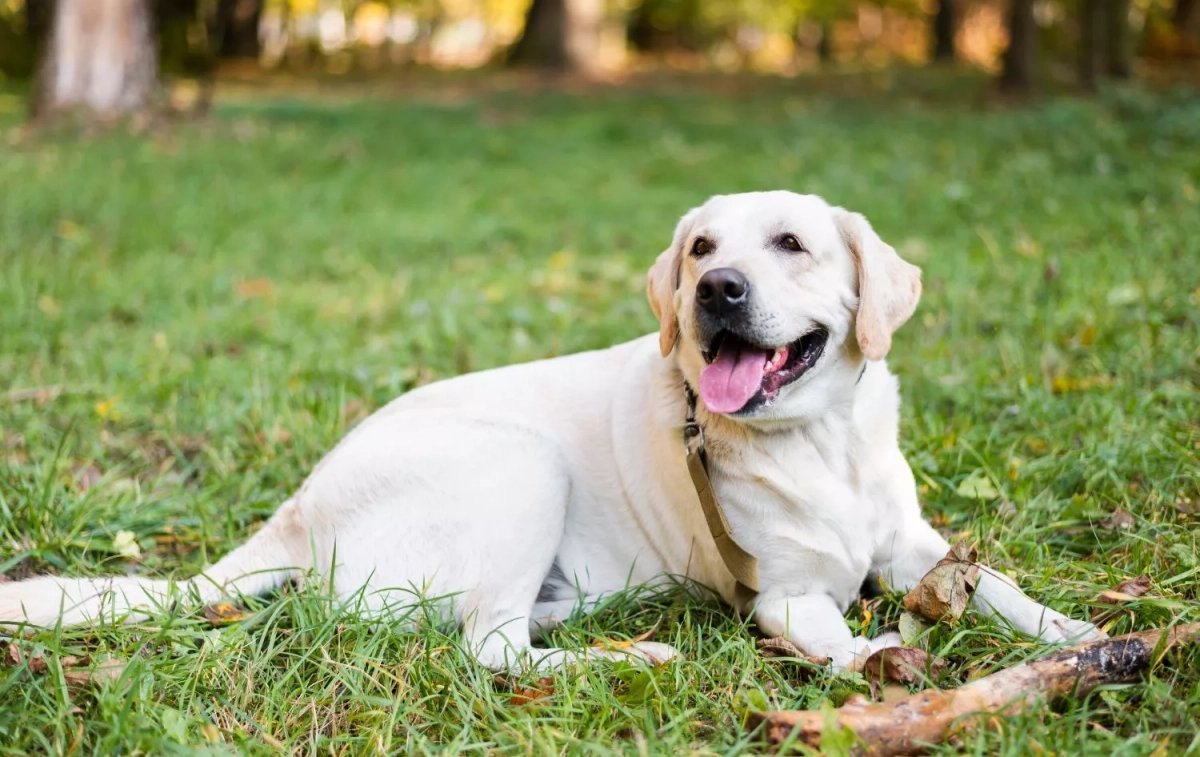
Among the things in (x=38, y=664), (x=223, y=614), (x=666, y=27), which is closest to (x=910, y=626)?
(x=223, y=614)

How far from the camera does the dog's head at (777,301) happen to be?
106 inches

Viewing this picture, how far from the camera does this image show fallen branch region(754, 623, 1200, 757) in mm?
2098

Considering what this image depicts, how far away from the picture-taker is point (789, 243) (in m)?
2.87

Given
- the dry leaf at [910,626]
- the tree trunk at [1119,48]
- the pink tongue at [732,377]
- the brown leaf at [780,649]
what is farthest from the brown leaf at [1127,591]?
the tree trunk at [1119,48]

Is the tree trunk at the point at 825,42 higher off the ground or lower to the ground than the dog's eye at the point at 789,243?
higher

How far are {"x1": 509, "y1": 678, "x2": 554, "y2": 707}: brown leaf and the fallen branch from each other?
55 cm

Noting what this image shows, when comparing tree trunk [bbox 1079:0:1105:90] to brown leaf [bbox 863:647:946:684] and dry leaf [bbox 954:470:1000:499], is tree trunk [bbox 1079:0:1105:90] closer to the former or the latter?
dry leaf [bbox 954:470:1000:499]

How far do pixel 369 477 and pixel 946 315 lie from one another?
3168 mm

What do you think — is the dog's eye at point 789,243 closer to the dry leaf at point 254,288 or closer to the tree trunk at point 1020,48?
the dry leaf at point 254,288

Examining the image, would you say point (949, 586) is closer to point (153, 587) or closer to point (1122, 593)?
point (1122, 593)

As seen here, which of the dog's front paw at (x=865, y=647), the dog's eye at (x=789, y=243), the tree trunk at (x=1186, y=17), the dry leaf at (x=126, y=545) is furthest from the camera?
the tree trunk at (x=1186, y=17)

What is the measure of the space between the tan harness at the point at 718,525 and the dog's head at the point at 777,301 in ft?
0.50

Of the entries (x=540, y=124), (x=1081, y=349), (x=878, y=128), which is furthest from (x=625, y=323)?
(x=540, y=124)

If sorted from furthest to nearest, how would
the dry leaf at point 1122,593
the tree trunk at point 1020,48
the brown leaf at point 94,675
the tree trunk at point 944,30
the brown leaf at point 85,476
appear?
the tree trunk at point 944,30
the tree trunk at point 1020,48
the brown leaf at point 85,476
the dry leaf at point 1122,593
the brown leaf at point 94,675
